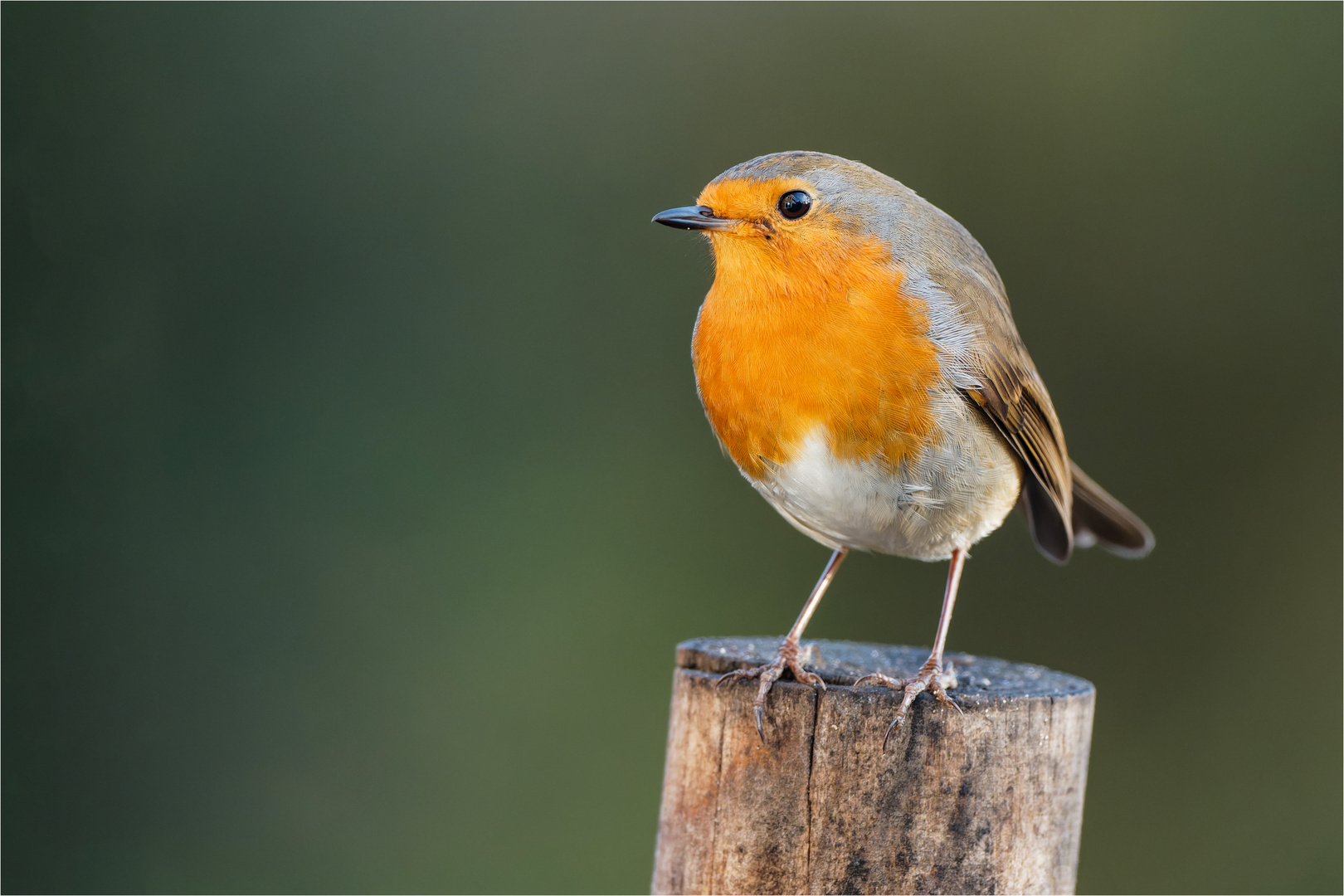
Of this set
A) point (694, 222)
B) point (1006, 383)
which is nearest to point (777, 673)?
point (1006, 383)

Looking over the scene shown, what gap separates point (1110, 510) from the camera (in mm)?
3559

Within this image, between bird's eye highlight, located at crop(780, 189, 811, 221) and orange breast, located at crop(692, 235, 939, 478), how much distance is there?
8 centimetres

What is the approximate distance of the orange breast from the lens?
266cm

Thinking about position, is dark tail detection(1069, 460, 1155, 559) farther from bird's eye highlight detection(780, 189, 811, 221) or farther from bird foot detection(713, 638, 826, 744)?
bird foot detection(713, 638, 826, 744)

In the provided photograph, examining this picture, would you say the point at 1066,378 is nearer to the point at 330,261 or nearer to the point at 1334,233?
the point at 1334,233

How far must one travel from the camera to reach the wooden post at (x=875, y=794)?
7.24ft

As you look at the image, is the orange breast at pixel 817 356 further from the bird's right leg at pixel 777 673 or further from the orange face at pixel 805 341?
the bird's right leg at pixel 777 673

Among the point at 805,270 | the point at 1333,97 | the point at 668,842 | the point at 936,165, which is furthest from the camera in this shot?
the point at 936,165

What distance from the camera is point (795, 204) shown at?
9.43 feet

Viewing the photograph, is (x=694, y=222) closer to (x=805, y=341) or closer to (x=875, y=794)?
(x=805, y=341)

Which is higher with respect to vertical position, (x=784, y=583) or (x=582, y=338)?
(x=582, y=338)

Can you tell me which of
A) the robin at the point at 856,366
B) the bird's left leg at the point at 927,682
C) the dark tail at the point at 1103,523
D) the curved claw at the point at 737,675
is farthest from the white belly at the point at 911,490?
the dark tail at the point at 1103,523

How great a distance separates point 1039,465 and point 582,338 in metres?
3.02

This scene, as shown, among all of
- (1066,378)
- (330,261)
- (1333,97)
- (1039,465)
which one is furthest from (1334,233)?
(330,261)
